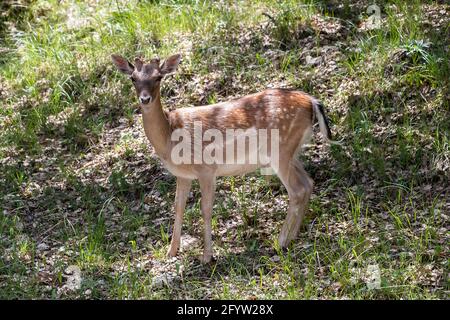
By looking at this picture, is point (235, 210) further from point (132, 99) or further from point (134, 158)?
point (132, 99)

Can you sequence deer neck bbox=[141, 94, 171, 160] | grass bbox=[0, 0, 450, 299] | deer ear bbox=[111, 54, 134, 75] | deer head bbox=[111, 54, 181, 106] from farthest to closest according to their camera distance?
deer ear bbox=[111, 54, 134, 75], deer neck bbox=[141, 94, 171, 160], deer head bbox=[111, 54, 181, 106], grass bbox=[0, 0, 450, 299]

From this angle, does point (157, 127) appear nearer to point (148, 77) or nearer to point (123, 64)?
point (148, 77)

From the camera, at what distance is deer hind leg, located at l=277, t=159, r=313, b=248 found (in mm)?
7883

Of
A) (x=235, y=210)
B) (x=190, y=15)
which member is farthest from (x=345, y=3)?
(x=235, y=210)

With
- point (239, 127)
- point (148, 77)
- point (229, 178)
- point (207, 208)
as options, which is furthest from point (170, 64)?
point (229, 178)

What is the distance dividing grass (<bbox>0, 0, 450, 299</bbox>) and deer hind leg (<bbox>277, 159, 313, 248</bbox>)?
12 centimetres

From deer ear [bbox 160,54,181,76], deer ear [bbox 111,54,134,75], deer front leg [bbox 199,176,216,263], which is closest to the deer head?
deer ear [bbox 160,54,181,76]

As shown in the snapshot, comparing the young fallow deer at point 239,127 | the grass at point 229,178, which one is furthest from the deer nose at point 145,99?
the grass at point 229,178

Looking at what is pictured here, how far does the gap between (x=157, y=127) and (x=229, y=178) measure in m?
1.45

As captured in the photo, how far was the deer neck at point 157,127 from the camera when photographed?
7703 millimetres

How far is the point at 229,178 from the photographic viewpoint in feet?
29.3

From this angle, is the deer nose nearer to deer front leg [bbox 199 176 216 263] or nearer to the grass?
deer front leg [bbox 199 176 216 263]

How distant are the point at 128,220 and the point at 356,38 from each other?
12.0 feet

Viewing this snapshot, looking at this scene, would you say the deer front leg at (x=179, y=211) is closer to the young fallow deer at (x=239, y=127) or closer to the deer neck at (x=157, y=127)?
the young fallow deer at (x=239, y=127)
